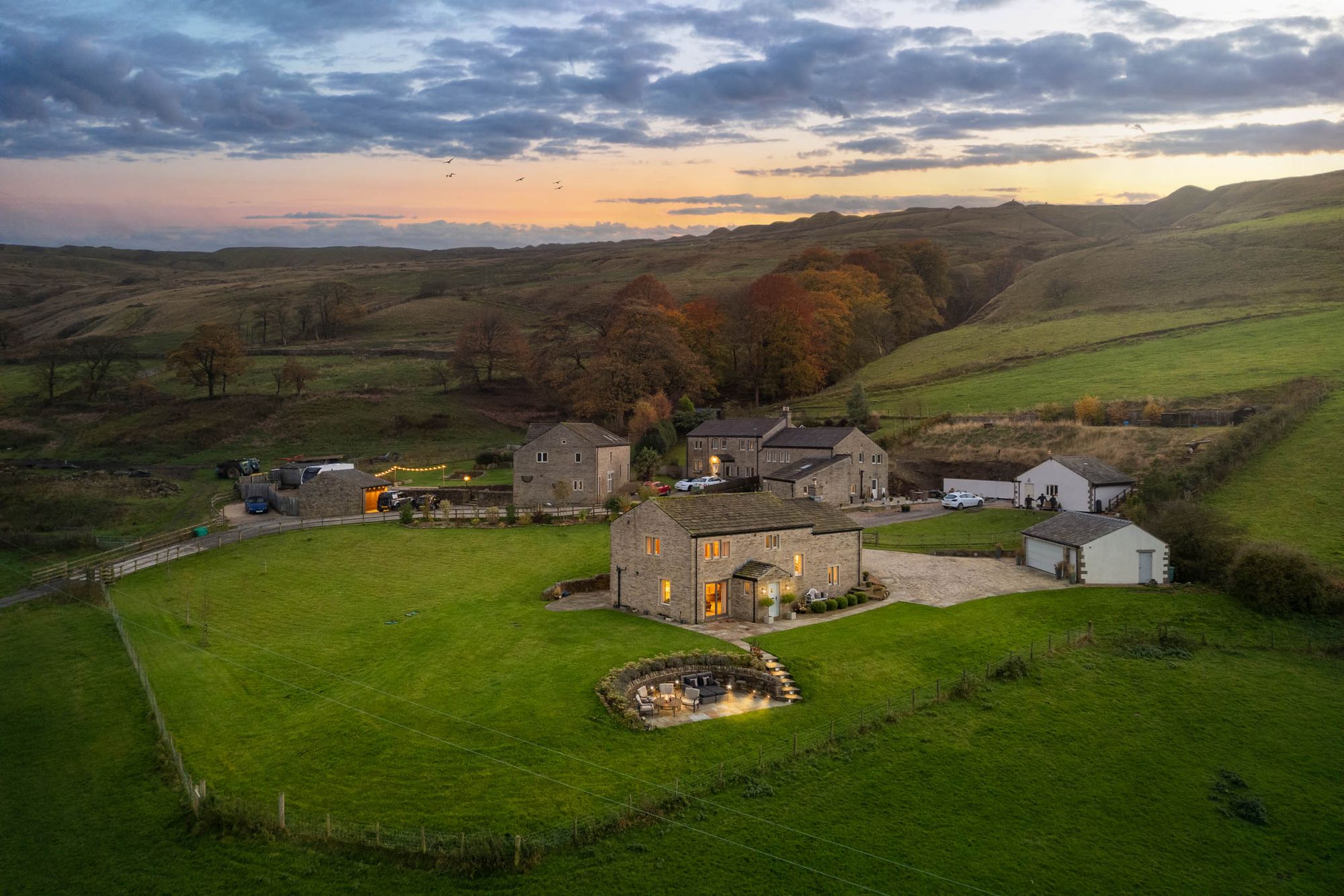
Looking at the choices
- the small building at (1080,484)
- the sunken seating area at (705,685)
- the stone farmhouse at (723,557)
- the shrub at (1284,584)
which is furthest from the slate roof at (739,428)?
the sunken seating area at (705,685)

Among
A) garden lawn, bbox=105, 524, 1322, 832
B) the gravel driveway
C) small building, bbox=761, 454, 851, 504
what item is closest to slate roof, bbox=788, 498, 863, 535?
the gravel driveway

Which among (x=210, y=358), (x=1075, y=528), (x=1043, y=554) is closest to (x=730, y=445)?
(x=1043, y=554)

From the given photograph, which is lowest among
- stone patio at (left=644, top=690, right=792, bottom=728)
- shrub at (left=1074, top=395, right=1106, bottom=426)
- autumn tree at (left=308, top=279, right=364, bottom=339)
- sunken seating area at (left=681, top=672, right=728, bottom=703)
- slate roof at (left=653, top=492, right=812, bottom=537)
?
stone patio at (left=644, top=690, right=792, bottom=728)

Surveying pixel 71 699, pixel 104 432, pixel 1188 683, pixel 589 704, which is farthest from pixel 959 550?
pixel 104 432

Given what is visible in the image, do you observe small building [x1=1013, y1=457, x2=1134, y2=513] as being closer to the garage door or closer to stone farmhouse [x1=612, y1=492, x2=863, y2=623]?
the garage door

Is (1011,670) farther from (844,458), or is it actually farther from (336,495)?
(336,495)

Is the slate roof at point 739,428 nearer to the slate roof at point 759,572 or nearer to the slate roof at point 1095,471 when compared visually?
the slate roof at point 1095,471
